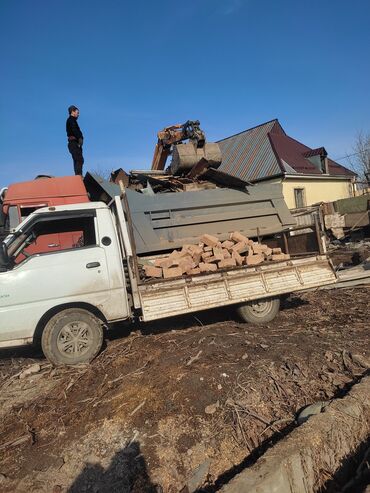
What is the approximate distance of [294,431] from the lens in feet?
10.1

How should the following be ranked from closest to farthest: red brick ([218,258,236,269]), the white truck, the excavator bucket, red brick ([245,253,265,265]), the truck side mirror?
the truck side mirror → the white truck → red brick ([218,258,236,269]) → red brick ([245,253,265,265]) → the excavator bucket

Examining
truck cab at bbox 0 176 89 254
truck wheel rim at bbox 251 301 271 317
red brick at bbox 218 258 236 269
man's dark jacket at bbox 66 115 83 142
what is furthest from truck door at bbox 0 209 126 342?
man's dark jacket at bbox 66 115 83 142

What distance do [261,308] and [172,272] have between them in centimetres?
165

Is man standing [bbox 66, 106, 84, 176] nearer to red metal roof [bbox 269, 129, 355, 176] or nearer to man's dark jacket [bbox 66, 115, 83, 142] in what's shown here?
man's dark jacket [bbox 66, 115, 83, 142]

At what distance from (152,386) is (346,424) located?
6.11 feet

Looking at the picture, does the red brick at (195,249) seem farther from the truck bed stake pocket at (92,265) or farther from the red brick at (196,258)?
the truck bed stake pocket at (92,265)

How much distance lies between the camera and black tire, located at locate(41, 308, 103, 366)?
498 centimetres

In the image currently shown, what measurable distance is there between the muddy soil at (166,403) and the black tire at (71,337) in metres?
0.20

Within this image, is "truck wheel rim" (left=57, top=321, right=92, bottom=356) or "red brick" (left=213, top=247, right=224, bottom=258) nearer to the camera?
"truck wheel rim" (left=57, top=321, right=92, bottom=356)

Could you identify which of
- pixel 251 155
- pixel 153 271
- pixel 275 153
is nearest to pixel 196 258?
pixel 153 271

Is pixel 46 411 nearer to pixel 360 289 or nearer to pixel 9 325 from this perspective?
pixel 9 325

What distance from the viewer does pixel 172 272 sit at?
5562 mm

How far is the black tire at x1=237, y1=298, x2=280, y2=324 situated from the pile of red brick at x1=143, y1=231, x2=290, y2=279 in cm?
66

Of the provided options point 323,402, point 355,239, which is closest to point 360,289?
point 323,402
